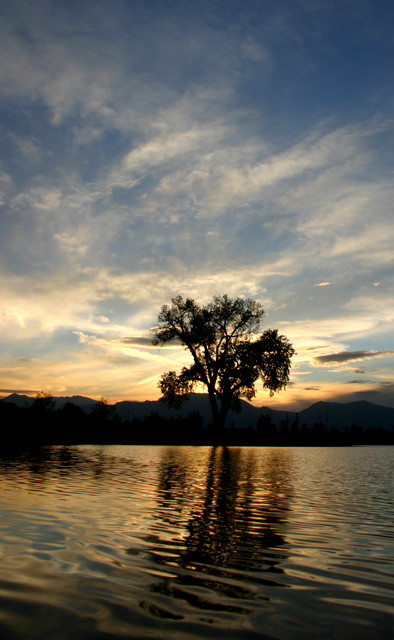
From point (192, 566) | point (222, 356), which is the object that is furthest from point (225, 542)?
point (222, 356)

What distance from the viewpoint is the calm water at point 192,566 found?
10.6ft

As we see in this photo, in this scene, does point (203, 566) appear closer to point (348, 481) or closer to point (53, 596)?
point (53, 596)

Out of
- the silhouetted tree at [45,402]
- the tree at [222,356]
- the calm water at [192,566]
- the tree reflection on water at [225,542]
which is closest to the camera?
the calm water at [192,566]

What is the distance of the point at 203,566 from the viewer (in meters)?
4.74

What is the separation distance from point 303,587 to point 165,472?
40.9 feet

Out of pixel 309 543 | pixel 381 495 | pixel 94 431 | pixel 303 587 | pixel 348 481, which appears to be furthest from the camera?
pixel 94 431

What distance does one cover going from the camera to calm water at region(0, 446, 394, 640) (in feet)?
10.6

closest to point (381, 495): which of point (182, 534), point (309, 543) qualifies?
point (309, 543)

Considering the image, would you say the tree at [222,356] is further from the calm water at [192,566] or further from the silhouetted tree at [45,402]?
the silhouetted tree at [45,402]

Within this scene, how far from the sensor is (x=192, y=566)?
4.72 metres

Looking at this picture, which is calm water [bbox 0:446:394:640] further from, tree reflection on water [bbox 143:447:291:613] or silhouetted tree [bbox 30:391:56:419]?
silhouetted tree [bbox 30:391:56:419]

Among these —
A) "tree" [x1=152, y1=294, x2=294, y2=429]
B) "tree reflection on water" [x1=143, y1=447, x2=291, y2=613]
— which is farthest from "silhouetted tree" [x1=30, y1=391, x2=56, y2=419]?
"tree reflection on water" [x1=143, y1=447, x2=291, y2=613]

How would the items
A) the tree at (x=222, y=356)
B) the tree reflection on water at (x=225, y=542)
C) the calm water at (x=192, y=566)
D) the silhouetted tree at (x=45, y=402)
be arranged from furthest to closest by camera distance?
the silhouetted tree at (x=45, y=402), the tree at (x=222, y=356), the tree reflection on water at (x=225, y=542), the calm water at (x=192, y=566)

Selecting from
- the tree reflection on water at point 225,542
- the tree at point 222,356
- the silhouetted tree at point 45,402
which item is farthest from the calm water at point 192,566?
the silhouetted tree at point 45,402
